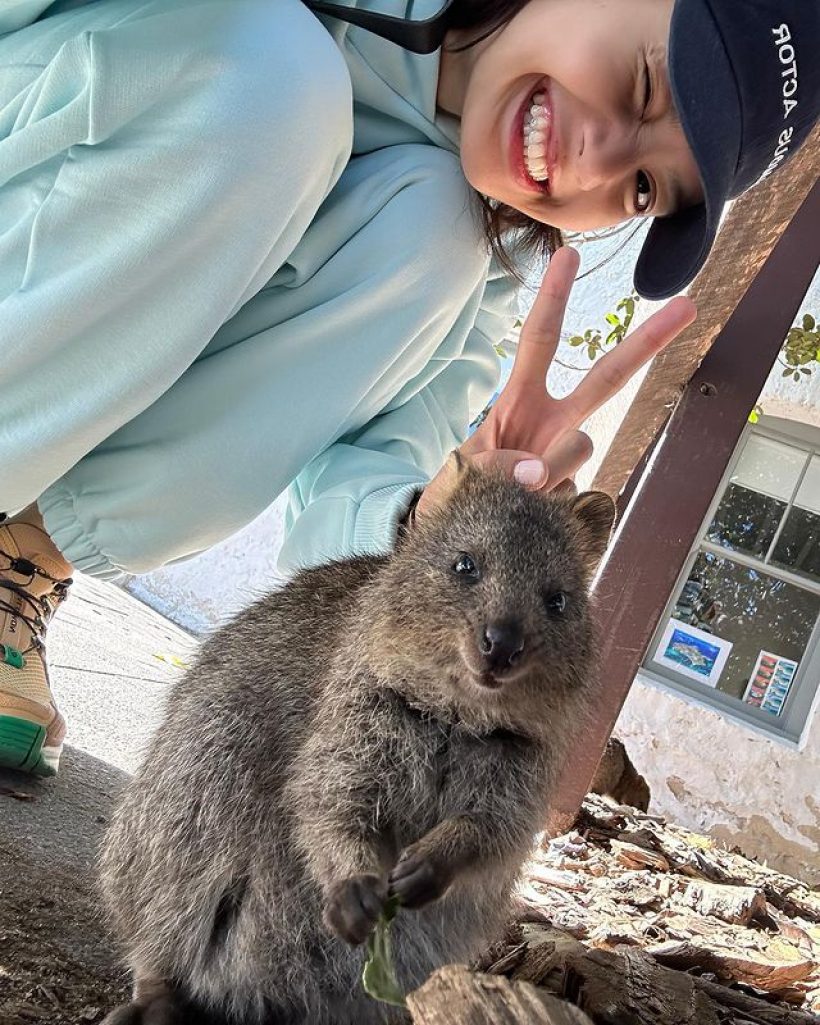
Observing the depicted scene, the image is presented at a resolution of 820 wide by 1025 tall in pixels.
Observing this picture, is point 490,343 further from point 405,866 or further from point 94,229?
point 405,866

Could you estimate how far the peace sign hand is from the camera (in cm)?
187

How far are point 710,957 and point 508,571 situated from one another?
111 cm

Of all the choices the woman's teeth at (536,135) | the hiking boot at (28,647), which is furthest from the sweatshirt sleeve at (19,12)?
the hiking boot at (28,647)

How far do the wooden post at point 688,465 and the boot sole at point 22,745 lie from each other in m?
A: 1.52

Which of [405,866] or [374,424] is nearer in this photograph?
[405,866]

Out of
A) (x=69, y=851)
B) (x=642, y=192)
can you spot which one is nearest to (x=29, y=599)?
(x=69, y=851)

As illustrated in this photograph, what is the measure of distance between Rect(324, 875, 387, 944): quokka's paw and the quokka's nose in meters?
0.33

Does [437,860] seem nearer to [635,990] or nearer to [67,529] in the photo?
[635,990]

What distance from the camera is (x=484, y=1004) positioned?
3.10ft

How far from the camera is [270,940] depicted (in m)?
1.42

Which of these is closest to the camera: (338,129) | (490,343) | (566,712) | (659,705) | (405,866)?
(405,866)

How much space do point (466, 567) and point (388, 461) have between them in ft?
2.76

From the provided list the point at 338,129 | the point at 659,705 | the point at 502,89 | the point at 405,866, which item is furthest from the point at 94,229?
the point at 659,705

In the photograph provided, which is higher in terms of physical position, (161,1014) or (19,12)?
(19,12)
